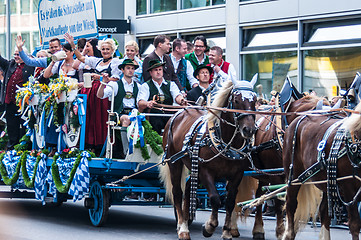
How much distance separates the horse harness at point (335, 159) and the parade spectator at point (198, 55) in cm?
439

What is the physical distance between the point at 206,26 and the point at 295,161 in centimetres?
1191

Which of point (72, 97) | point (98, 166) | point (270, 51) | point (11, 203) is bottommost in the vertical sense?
point (11, 203)

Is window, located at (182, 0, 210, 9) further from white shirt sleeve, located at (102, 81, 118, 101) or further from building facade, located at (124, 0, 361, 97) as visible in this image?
white shirt sleeve, located at (102, 81, 118, 101)

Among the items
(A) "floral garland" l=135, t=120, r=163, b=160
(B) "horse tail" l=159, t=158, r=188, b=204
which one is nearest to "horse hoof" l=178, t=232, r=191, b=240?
(B) "horse tail" l=159, t=158, r=188, b=204

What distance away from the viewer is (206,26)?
19.5 meters

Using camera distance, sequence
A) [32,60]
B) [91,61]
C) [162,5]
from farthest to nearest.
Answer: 1. [162,5]
2. [32,60]
3. [91,61]

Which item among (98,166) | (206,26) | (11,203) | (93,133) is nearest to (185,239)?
(98,166)

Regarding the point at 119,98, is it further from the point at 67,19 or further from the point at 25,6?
the point at 25,6

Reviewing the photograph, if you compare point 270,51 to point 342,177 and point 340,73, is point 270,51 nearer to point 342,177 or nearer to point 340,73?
point 340,73

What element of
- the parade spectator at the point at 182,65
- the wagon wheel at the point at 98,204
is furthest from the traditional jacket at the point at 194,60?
the wagon wheel at the point at 98,204

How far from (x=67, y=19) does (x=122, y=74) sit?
2.05 metres

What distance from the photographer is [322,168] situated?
7.28 metres

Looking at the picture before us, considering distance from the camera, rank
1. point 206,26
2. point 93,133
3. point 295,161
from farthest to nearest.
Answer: point 206,26 < point 93,133 < point 295,161

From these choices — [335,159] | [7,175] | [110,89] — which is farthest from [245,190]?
[7,175]
